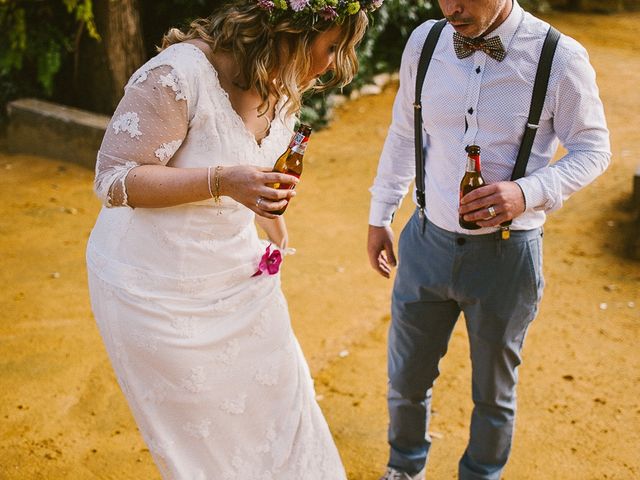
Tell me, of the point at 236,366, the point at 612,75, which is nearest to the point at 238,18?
the point at 236,366

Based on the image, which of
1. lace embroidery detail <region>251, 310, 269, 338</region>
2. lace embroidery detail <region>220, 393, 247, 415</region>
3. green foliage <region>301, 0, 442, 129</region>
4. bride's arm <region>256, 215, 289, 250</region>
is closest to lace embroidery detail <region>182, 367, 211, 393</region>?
lace embroidery detail <region>220, 393, 247, 415</region>

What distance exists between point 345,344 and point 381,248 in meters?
1.71

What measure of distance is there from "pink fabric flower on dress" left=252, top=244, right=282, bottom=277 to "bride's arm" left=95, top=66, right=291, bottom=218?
47 centimetres

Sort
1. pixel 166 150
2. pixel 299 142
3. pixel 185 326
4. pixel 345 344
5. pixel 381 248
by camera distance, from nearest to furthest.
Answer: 1. pixel 166 150
2. pixel 299 142
3. pixel 185 326
4. pixel 381 248
5. pixel 345 344

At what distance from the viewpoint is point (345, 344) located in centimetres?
524

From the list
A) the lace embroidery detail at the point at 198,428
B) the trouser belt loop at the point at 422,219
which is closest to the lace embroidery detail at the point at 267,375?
the lace embroidery detail at the point at 198,428

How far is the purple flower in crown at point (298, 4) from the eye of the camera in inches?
105

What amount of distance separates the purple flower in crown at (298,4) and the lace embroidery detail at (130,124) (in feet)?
2.03

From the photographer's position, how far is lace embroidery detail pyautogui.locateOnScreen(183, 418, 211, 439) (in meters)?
2.98

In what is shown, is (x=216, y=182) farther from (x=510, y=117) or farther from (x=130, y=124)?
(x=510, y=117)

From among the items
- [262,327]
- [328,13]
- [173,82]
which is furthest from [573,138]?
[173,82]

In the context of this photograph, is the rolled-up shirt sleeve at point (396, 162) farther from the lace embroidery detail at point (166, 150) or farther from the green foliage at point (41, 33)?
the green foliage at point (41, 33)

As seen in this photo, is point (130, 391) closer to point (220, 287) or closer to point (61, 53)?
point (220, 287)

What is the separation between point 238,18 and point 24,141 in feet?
20.7
